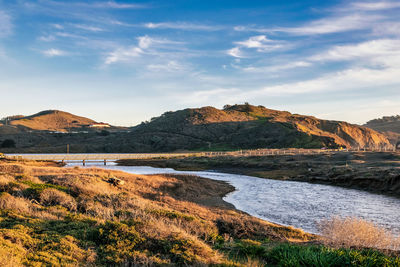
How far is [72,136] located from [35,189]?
461ft

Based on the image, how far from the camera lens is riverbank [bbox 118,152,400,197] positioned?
112 feet

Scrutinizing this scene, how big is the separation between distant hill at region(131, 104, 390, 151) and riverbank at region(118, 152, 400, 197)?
4584 cm

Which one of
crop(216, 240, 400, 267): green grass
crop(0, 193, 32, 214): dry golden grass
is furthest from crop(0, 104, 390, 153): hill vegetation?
crop(0, 193, 32, 214): dry golden grass

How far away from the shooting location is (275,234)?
14.9 metres

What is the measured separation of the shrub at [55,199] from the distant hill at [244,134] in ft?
321

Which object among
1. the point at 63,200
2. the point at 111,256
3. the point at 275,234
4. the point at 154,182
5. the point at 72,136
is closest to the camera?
the point at 111,256

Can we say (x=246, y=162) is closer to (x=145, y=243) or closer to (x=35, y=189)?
(x=35, y=189)

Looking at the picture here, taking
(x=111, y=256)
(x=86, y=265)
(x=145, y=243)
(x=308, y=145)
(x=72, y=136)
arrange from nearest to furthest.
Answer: (x=86, y=265) < (x=111, y=256) < (x=145, y=243) < (x=308, y=145) < (x=72, y=136)

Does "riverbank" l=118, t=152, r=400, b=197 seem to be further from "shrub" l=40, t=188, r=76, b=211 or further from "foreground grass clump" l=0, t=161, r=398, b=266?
"shrub" l=40, t=188, r=76, b=211

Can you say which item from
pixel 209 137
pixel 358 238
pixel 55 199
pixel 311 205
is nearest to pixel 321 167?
pixel 311 205

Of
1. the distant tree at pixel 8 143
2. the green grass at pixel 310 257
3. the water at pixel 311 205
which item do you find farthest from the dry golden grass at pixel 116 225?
the distant tree at pixel 8 143

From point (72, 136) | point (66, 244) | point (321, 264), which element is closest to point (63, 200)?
point (66, 244)

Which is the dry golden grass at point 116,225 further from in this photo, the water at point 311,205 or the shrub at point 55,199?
the water at point 311,205

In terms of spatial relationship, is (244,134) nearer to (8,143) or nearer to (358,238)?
(8,143)
